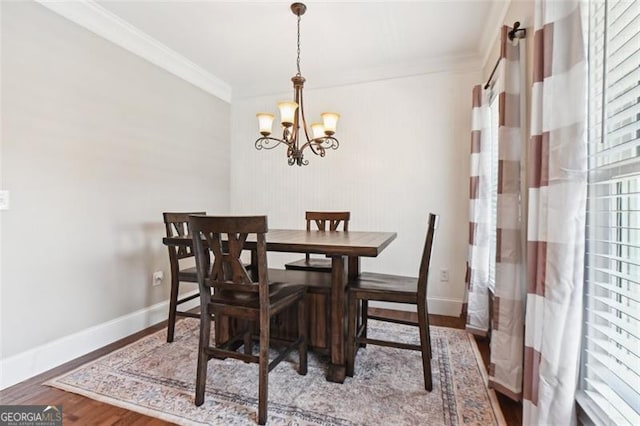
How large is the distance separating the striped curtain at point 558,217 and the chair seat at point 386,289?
652mm

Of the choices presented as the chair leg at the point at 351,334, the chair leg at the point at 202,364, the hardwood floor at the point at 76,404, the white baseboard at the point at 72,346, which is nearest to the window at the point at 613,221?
the hardwood floor at the point at 76,404

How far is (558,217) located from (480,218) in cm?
144

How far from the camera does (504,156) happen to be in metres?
1.76

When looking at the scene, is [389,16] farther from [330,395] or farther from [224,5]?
[330,395]

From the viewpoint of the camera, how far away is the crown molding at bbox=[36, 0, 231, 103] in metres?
2.20

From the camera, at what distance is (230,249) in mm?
1612

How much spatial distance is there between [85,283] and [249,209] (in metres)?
1.88

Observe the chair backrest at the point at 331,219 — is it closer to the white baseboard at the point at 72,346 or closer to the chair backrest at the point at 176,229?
the chair backrest at the point at 176,229

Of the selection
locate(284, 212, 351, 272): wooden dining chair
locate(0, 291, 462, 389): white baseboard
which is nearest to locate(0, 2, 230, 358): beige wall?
locate(0, 291, 462, 389): white baseboard

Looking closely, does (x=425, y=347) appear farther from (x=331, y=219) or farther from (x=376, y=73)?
(x=376, y=73)

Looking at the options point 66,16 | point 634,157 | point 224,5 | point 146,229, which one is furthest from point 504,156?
point 66,16

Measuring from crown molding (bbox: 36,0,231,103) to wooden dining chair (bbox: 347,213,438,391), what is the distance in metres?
2.61

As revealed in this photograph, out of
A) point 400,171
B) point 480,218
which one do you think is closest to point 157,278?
point 400,171

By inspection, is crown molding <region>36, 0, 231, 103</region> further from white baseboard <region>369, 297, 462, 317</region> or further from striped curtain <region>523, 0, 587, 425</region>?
white baseboard <region>369, 297, 462, 317</region>
